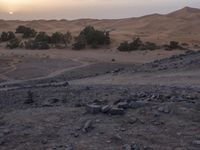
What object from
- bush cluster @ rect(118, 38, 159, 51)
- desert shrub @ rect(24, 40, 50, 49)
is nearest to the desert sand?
bush cluster @ rect(118, 38, 159, 51)

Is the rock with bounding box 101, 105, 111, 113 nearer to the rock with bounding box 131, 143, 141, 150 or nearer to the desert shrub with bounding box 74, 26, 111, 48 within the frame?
the rock with bounding box 131, 143, 141, 150

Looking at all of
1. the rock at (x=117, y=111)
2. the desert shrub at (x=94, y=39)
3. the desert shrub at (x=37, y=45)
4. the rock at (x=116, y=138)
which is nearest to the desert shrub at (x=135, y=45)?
the desert shrub at (x=94, y=39)

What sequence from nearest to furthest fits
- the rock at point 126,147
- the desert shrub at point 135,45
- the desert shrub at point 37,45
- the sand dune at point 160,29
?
the rock at point 126,147, the desert shrub at point 135,45, the desert shrub at point 37,45, the sand dune at point 160,29

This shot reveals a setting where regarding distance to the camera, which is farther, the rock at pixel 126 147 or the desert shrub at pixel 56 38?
the desert shrub at pixel 56 38

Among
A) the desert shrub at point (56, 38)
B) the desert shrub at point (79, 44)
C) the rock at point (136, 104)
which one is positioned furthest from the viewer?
the desert shrub at point (56, 38)

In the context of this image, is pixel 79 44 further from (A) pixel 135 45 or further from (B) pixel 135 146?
(B) pixel 135 146

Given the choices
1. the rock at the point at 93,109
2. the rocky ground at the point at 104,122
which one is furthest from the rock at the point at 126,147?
the rock at the point at 93,109

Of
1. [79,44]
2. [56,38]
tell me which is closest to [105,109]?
[79,44]

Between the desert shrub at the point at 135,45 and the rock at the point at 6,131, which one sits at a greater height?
the rock at the point at 6,131

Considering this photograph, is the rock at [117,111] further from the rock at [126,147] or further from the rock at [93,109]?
the rock at [126,147]

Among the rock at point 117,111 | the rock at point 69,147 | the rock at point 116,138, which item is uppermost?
the rock at point 117,111

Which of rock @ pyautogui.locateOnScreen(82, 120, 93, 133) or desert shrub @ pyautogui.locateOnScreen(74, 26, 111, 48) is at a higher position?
rock @ pyautogui.locateOnScreen(82, 120, 93, 133)

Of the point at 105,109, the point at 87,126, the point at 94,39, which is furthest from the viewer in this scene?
the point at 94,39

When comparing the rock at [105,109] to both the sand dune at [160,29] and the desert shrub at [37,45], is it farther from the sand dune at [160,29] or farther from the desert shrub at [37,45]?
the sand dune at [160,29]
